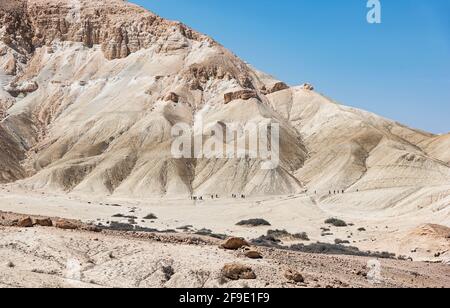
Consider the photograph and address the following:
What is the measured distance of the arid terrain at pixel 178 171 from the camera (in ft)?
58.4

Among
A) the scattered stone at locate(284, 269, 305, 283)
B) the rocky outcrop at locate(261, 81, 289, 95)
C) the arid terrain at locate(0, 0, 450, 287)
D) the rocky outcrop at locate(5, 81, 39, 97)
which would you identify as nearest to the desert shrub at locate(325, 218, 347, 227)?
the arid terrain at locate(0, 0, 450, 287)

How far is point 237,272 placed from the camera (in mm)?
15227

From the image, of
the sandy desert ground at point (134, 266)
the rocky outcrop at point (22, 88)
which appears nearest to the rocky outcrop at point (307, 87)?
the rocky outcrop at point (22, 88)

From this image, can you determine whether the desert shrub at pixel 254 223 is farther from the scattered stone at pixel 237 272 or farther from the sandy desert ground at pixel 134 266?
the scattered stone at pixel 237 272

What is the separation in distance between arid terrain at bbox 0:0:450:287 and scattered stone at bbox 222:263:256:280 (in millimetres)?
259

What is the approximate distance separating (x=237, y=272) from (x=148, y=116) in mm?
78401

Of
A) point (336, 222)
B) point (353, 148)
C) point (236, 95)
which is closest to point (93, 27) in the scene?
point (236, 95)

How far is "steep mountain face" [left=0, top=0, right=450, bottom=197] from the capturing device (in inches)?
3007

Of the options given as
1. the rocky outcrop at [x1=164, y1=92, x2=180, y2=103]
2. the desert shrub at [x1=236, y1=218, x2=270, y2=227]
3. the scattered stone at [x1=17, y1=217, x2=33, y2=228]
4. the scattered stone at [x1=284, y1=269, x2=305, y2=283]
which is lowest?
the desert shrub at [x1=236, y1=218, x2=270, y2=227]

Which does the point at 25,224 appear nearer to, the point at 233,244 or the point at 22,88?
the point at 233,244

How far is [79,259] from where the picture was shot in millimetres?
16875

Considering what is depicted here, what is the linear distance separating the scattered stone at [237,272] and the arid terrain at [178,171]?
0.85ft

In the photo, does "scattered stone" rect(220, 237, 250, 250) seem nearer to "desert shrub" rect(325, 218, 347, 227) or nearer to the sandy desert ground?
the sandy desert ground
